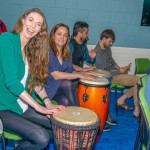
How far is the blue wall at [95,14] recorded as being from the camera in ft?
14.5

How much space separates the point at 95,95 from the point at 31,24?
3.32 feet

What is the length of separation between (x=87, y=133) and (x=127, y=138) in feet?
4.21

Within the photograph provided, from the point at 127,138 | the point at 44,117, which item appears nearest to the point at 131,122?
the point at 127,138

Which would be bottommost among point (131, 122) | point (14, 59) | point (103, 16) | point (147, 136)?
point (131, 122)

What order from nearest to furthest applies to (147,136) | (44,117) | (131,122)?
(147,136), (44,117), (131,122)

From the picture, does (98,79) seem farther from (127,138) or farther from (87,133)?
(87,133)

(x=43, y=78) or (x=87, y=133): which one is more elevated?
(x=43, y=78)

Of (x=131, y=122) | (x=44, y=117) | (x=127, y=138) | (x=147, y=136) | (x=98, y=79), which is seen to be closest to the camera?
(x=147, y=136)

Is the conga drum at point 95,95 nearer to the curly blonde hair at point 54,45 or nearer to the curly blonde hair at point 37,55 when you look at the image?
the curly blonde hair at point 54,45

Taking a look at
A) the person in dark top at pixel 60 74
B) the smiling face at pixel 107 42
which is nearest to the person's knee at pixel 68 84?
the person in dark top at pixel 60 74

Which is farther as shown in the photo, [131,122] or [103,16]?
[103,16]

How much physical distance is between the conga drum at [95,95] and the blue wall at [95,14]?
208 cm

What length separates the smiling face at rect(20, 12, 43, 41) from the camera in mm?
1930

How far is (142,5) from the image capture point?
4.46 m
